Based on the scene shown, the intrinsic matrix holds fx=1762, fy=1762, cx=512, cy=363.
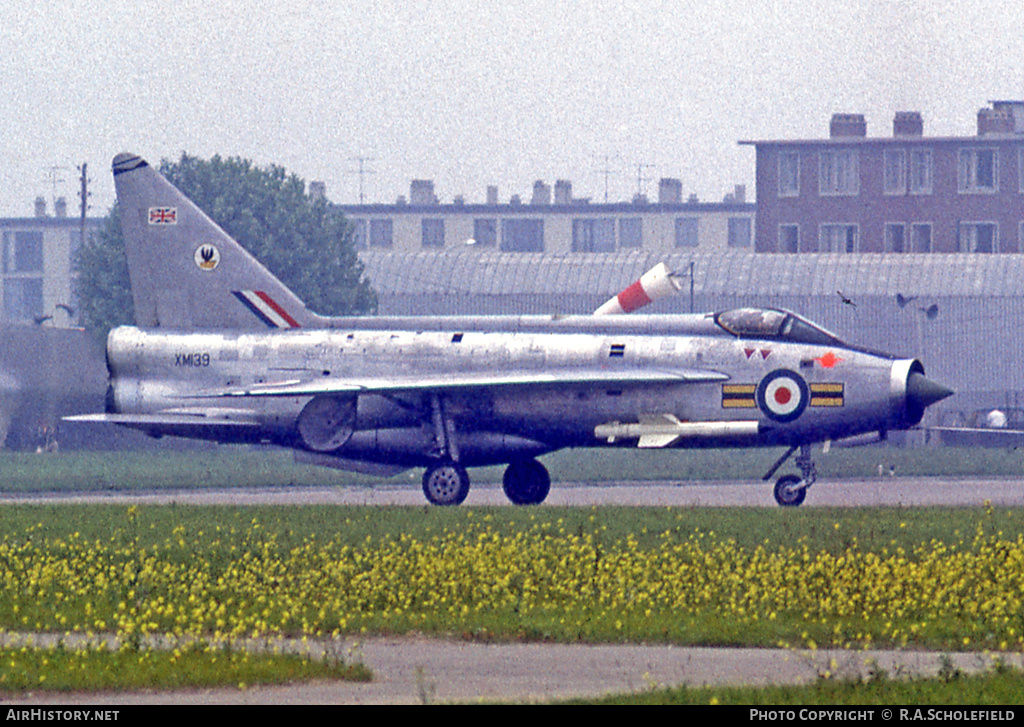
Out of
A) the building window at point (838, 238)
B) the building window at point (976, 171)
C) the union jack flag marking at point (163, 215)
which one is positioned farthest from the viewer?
the building window at point (838, 238)

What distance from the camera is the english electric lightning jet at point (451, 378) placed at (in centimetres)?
2973

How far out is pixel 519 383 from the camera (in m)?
30.0

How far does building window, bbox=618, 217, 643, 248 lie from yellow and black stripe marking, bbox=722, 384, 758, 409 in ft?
376

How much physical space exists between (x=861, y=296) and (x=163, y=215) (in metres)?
46.5

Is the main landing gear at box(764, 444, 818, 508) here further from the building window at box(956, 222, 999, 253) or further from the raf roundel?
the building window at box(956, 222, 999, 253)

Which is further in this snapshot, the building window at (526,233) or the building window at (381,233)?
the building window at (381,233)

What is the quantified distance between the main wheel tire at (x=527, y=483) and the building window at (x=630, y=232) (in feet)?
369

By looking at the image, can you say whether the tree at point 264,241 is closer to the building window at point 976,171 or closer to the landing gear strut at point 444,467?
the building window at point 976,171

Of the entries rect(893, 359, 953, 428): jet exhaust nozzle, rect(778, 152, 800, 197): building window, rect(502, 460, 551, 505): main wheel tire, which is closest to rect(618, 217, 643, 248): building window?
rect(778, 152, 800, 197): building window

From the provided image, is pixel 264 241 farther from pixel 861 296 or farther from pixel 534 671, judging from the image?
pixel 534 671

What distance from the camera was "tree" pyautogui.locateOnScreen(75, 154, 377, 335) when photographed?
273 feet

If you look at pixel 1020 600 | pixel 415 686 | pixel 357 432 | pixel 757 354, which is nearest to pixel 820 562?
pixel 1020 600

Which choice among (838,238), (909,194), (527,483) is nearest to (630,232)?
(838,238)

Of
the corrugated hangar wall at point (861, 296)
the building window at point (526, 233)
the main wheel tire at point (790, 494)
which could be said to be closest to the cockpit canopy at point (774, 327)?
the main wheel tire at point (790, 494)
